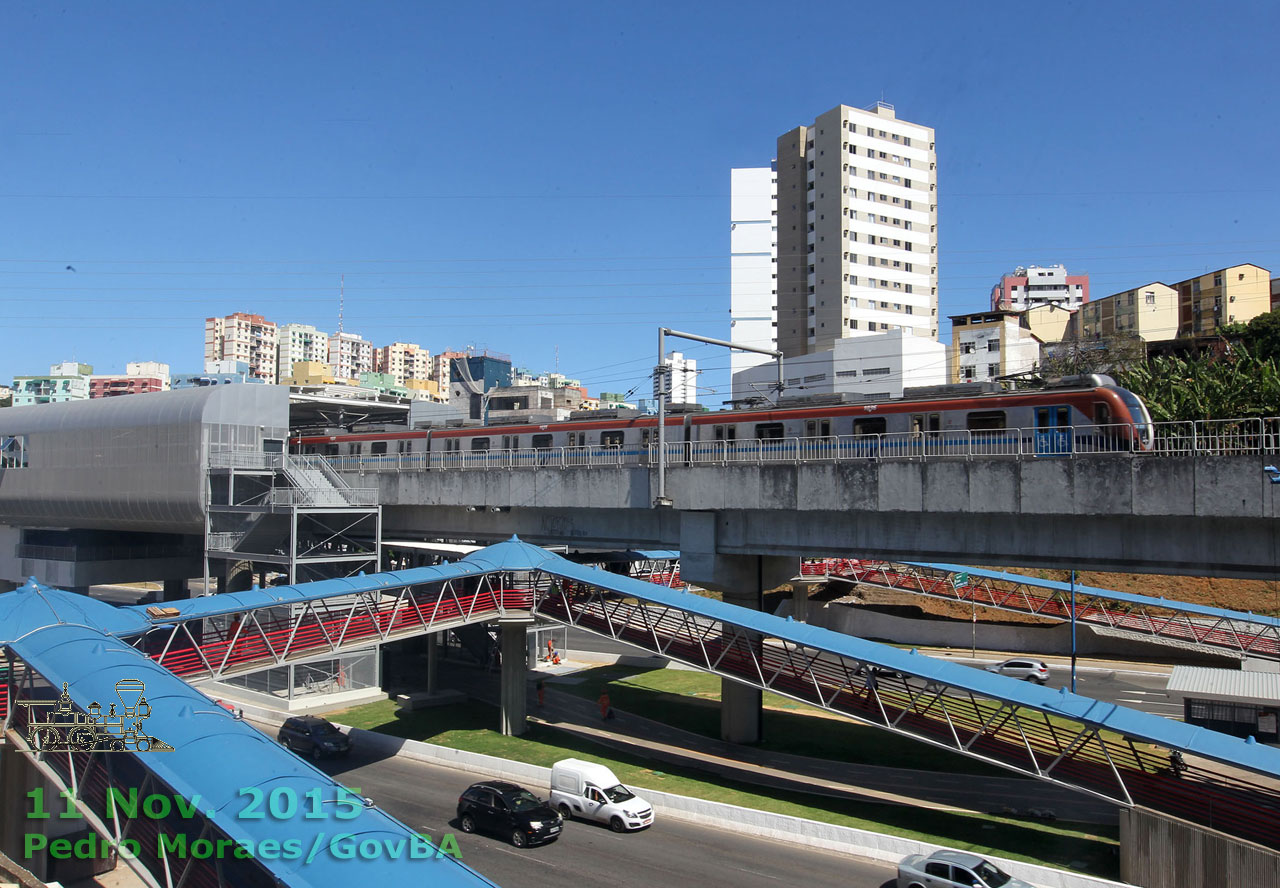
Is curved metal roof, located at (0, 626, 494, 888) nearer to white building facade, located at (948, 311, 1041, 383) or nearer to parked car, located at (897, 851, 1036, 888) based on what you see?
parked car, located at (897, 851, 1036, 888)

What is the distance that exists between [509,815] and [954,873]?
1060cm

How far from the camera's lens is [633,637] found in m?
29.9

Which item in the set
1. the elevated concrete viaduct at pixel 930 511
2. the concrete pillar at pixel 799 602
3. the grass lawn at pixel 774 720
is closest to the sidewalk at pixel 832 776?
the grass lawn at pixel 774 720

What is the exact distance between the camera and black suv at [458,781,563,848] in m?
21.3

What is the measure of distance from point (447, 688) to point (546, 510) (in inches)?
431

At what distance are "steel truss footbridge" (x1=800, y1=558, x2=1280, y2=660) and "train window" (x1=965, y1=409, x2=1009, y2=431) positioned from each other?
8418 mm

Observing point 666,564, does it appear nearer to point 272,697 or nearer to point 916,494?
point 272,697

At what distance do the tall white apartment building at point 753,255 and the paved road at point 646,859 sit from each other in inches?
4242

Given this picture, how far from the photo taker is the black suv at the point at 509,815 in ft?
69.8

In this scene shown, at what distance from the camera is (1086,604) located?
50312 mm

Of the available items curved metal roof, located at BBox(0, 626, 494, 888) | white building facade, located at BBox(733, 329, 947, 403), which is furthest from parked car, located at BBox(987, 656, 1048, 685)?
curved metal roof, located at BBox(0, 626, 494, 888)

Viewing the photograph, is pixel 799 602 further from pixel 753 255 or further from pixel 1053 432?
pixel 753 255

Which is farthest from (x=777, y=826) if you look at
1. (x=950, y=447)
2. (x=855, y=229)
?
(x=855, y=229)

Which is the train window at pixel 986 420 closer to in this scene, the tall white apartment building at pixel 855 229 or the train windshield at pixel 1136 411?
the train windshield at pixel 1136 411
